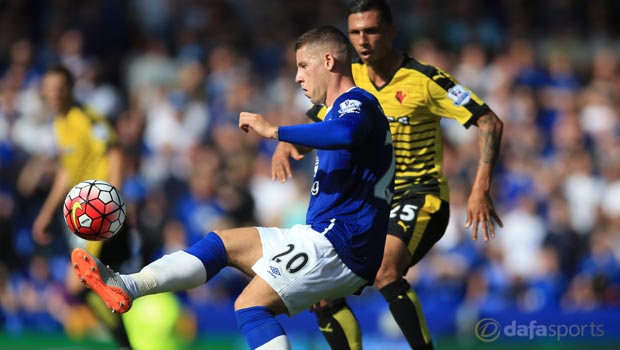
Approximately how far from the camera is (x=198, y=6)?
16.9m

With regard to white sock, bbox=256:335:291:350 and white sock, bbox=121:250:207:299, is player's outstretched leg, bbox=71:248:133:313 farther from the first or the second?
white sock, bbox=256:335:291:350

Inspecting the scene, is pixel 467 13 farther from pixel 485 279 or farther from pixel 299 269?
pixel 299 269

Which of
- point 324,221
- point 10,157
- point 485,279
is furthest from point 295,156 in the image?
point 10,157

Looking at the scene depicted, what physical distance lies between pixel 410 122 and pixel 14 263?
848cm

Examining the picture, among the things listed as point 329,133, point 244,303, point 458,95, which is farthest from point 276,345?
point 458,95

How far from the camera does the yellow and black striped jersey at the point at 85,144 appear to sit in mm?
9391

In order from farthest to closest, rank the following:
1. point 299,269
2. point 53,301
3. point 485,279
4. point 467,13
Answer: point 467,13
point 53,301
point 485,279
point 299,269

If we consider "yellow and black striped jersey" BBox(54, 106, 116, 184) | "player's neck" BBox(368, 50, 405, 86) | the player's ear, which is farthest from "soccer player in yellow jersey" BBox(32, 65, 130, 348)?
the player's ear

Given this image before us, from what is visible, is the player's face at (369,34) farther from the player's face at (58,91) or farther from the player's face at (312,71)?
the player's face at (58,91)

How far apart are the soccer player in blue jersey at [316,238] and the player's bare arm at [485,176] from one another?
101 centimetres

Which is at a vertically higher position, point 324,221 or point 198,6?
point 198,6

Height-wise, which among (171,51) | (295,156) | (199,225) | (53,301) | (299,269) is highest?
(171,51)

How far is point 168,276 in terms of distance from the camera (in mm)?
5730

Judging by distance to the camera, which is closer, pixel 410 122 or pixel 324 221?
pixel 324 221
